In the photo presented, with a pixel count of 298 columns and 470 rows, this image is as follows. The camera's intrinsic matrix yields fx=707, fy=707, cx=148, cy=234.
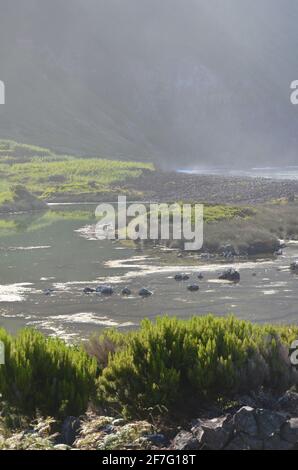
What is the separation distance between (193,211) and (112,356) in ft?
124

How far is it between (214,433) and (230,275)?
1933 centimetres

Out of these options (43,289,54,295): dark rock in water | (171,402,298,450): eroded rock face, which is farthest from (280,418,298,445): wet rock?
(43,289,54,295): dark rock in water

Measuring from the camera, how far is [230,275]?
28.1m

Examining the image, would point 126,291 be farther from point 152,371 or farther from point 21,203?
point 21,203

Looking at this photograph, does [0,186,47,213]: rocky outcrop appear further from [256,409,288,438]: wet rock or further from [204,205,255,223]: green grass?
[256,409,288,438]: wet rock

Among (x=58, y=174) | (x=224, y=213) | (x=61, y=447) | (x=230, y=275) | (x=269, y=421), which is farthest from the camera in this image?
(x=58, y=174)

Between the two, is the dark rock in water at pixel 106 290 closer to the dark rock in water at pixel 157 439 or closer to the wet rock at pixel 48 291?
the wet rock at pixel 48 291

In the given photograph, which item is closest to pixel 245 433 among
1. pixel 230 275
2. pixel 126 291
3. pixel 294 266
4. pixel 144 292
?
pixel 144 292

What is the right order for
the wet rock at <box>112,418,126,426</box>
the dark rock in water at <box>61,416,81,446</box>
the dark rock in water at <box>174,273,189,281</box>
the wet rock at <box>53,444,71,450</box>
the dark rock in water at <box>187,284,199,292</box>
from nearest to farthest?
1. the wet rock at <box>53,444,71,450</box>
2. the dark rock in water at <box>61,416,81,446</box>
3. the wet rock at <box>112,418,126,426</box>
4. the dark rock in water at <box>187,284,199,292</box>
5. the dark rock in water at <box>174,273,189,281</box>

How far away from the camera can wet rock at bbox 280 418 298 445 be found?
29.4 feet

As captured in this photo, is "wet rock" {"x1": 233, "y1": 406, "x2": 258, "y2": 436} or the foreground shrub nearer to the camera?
"wet rock" {"x1": 233, "y1": 406, "x2": 258, "y2": 436}

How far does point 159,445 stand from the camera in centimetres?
905

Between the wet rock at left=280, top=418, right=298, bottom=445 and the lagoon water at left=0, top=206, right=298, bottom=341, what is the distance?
10.7 m

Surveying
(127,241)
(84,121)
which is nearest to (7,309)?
(127,241)
